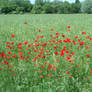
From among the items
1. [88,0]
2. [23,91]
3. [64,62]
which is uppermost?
[88,0]

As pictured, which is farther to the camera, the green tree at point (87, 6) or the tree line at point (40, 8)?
the green tree at point (87, 6)

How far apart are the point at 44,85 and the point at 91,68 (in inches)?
40.4

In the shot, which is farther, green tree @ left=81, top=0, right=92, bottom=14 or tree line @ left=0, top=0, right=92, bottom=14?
green tree @ left=81, top=0, right=92, bottom=14

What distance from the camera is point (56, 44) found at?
4598 mm

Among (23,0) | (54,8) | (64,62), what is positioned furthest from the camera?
(23,0)

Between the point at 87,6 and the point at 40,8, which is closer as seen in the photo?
the point at 87,6

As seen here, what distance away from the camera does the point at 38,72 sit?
Answer: 9.74ft

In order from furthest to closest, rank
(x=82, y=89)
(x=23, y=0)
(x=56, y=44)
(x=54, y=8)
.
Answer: (x=23, y=0)
(x=54, y=8)
(x=56, y=44)
(x=82, y=89)

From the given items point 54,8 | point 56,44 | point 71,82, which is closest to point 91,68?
point 71,82

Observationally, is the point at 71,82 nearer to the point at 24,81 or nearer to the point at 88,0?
the point at 24,81

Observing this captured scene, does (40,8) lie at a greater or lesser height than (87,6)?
lesser

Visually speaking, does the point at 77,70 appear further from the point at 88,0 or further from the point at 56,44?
the point at 88,0

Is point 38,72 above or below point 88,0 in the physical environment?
below

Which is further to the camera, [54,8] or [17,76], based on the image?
[54,8]
